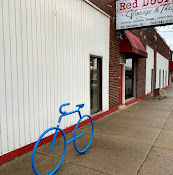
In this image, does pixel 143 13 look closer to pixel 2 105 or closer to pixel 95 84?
pixel 95 84

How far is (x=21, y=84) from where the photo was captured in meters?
3.57

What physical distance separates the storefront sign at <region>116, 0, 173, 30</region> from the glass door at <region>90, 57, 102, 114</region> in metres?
1.93

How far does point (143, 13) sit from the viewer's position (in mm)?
6336

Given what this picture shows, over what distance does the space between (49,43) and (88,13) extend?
238 cm

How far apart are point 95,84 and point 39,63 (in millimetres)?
3094

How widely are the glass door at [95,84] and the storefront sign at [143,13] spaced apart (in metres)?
1.93

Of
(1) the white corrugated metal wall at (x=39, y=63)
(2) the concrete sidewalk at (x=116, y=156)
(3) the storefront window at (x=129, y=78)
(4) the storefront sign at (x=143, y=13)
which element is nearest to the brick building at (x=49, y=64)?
(1) the white corrugated metal wall at (x=39, y=63)

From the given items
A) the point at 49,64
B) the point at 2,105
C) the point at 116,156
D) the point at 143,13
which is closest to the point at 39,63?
the point at 49,64

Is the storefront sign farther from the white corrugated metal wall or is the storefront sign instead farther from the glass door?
the glass door

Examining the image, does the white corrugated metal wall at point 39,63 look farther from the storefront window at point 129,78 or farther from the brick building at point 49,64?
the storefront window at point 129,78

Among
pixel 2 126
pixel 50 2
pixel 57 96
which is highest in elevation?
pixel 50 2

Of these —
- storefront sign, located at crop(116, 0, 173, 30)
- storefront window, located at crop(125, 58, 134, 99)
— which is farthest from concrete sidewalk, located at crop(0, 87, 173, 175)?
storefront window, located at crop(125, 58, 134, 99)

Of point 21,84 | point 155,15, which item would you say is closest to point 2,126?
point 21,84

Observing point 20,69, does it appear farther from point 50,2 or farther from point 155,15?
point 155,15
